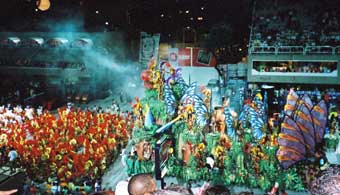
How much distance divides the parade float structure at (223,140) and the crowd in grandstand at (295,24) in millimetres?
3135

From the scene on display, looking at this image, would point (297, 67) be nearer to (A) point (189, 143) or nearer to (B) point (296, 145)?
(B) point (296, 145)

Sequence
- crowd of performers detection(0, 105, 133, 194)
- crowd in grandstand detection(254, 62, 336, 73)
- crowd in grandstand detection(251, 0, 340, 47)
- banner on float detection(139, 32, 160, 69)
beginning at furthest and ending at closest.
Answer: banner on float detection(139, 32, 160, 69)
crowd in grandstand detection(251, 0, 340, 47)
crowd in grandstand detection(254, 62, 336, 73)
crowd of performers detection(0, 105, 133, 194)

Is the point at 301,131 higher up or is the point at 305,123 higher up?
the point at 305,123

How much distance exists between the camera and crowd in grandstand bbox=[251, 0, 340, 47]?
10266 millimetres

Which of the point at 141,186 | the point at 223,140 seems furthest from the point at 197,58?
the point at 141,186

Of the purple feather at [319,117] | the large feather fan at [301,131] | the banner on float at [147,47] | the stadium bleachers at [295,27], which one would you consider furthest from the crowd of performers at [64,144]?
the stadium bleachers at [295,27]

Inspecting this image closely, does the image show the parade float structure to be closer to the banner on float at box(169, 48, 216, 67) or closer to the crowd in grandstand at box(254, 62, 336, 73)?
the banner on float at box(169, 48, 216, 67)

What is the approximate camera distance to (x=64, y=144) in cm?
773

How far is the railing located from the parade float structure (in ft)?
7.95

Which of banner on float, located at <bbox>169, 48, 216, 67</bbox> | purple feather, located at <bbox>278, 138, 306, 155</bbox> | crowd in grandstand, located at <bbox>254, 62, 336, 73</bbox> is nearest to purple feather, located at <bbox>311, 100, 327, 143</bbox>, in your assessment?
purple feather, located at <bbox>278, 138, 306, 155</bbox>

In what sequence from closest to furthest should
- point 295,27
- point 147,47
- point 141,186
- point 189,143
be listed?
point 141,186
point 189,143
point 147,47
point 295,27

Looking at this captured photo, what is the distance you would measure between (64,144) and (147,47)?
4.03 meters

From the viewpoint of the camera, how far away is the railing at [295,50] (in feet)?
31.7

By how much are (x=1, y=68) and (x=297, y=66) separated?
31.9 feet
